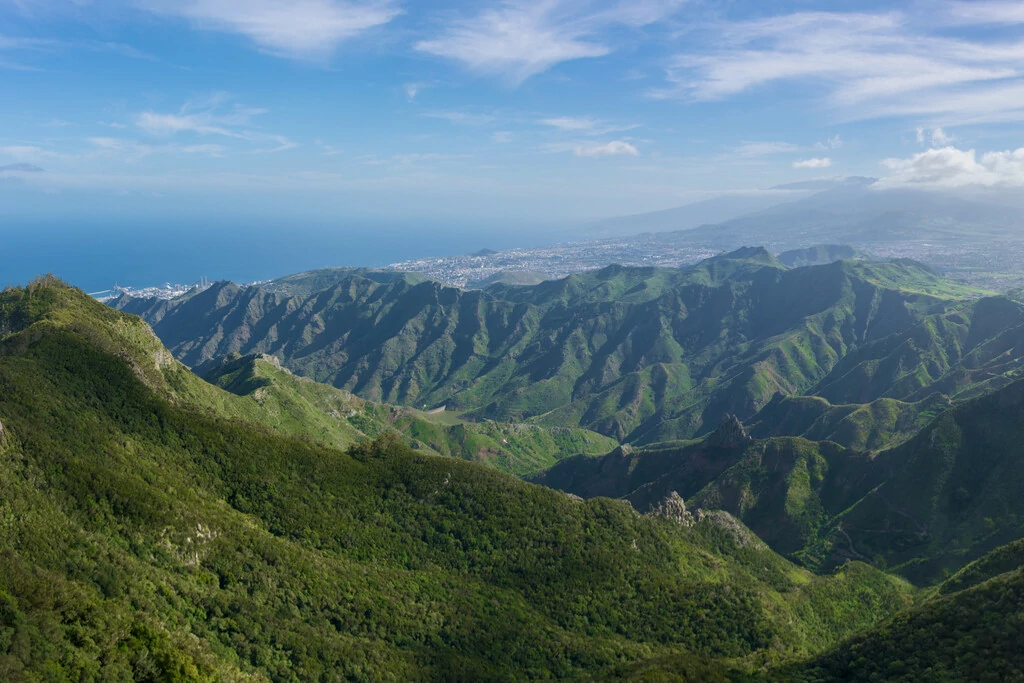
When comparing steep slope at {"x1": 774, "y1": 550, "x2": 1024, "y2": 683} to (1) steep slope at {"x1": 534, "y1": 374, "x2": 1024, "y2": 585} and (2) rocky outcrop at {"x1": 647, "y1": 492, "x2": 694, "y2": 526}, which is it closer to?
(2) rocky outcrop at {"x1": 647, "y1": 492, "x2": 694, "y2": 526}

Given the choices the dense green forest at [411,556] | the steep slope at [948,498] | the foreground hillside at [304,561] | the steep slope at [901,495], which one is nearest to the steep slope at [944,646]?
the dense green forest at [411,556]

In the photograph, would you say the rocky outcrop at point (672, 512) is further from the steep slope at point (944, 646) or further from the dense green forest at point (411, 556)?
the steep slope at point (944, 646)

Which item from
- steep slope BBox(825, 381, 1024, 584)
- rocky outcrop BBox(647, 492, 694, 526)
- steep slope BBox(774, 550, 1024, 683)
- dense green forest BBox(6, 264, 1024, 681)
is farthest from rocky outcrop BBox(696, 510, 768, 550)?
steep slope BBox(774, 550, 1024, 683)

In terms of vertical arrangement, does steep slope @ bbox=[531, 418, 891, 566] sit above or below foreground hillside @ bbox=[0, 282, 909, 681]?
below

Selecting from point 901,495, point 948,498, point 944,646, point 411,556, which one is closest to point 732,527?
point 901,495

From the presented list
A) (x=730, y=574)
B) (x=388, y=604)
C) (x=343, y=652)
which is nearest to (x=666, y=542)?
(x=730, y=574)

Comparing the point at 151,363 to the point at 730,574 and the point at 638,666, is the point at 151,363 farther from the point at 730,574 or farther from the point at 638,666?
the point at 730,574
